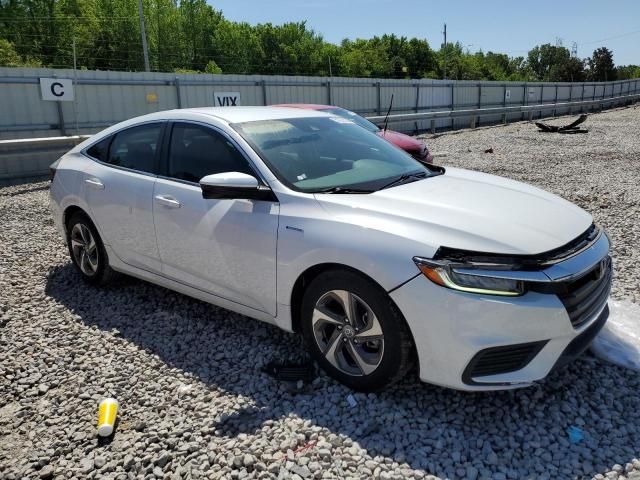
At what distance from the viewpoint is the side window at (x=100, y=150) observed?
4676mm

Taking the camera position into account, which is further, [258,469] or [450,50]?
[450,50]

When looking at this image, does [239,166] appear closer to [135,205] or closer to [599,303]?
[135,205]

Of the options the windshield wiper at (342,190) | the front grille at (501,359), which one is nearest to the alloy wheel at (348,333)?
the front grille at (501,359)

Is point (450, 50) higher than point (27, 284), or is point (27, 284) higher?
point (450, 50)

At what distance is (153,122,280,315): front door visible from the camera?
3336 millimetres

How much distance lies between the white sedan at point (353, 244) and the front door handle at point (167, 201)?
0.01 m

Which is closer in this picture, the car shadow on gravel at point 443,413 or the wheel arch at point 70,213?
the car shadow on gravel at point 443,413

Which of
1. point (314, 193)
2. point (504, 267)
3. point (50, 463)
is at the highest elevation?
point (314, 193)

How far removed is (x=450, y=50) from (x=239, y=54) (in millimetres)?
55565

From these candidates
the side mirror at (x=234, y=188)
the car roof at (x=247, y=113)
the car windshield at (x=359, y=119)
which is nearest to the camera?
the side mirror at (x=234, y=188)

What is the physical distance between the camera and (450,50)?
112312 millimetres

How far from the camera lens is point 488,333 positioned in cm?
258

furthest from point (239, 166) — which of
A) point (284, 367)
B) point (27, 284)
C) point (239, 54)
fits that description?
point (239, 54)

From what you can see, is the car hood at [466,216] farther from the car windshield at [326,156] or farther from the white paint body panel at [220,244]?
the white paint body panel at [220,244]
